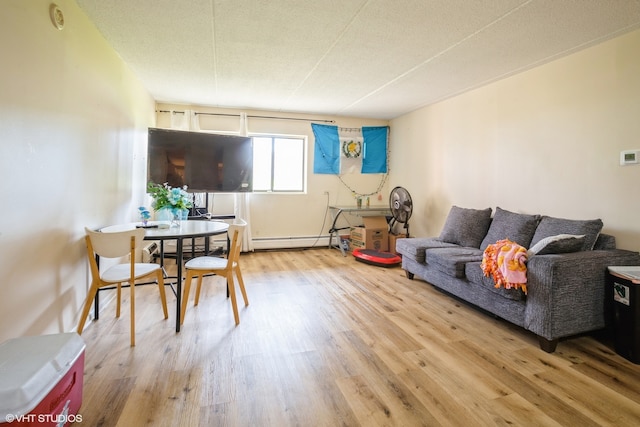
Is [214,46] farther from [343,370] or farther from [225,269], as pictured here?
[343,370]

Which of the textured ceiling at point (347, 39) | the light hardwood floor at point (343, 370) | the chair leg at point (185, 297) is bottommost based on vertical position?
the light hardwood floor at point (343, 370)

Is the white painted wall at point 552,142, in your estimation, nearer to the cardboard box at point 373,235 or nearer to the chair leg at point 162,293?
the cardboard box at point 373,235

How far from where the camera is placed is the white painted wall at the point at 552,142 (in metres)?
2.36

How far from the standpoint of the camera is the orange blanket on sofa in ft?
6.93

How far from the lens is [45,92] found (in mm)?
1747

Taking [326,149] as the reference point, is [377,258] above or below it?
below

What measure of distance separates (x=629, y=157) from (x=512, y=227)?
98 centimetres

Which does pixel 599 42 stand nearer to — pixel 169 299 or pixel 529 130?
pixel 529 130

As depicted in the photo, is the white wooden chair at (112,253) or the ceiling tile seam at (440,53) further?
the ceiling tile seam at (440,53)

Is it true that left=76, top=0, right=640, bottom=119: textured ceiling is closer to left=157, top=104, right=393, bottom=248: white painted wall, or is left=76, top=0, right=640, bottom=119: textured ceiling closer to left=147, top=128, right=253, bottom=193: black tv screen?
left=147, top=128, right=253, bottom=193: black tv screen

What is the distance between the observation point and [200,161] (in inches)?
156

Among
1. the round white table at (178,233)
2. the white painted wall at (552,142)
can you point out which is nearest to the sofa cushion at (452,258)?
the white painted wall at (552,142)

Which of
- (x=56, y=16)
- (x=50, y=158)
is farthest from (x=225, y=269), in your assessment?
(x=56, y=16)

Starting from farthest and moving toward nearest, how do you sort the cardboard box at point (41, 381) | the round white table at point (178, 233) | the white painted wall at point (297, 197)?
the white painted wall at point (297, 197)
the round white table at point (178, 233)
the cardboard box at point (41, 381)
